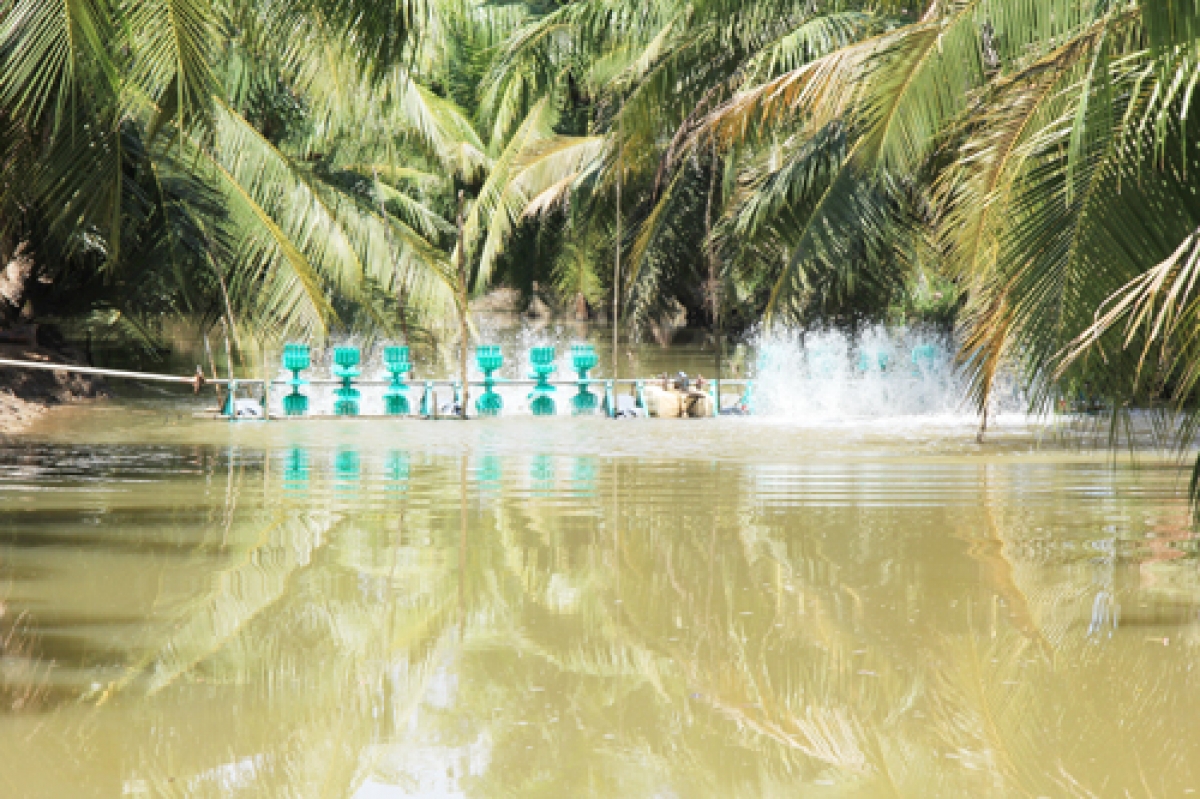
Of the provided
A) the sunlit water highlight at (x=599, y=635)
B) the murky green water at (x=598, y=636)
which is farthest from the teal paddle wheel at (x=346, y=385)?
the murky green water at (x=598, y=636)

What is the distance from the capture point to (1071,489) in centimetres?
1040

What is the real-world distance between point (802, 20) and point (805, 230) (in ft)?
10.0

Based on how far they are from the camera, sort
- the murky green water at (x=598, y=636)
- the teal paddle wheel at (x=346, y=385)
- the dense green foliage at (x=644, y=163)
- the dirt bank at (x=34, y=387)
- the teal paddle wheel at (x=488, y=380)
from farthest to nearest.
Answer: the teal paddle wheel at (x=488, y=380)
the teal paddle wheel at (x=346, y=385)
the dirt bank at (x=34, y=387)
the dense green foliage at (x=644, y=163)
the murky green water at (x=598, y=636)

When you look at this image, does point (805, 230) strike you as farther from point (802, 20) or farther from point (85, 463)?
point (85, 463)

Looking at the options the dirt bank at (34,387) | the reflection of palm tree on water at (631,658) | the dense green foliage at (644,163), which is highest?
the dense green foliage at (644,163)

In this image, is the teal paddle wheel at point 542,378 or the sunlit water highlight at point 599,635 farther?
the teal paddle wheel at point 542,378

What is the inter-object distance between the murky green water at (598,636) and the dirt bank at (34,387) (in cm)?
508

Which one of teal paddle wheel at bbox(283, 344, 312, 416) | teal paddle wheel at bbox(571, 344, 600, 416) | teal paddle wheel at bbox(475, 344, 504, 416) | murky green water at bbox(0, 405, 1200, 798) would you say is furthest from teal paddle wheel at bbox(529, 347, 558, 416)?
murky green water at bbox(0, 405, 1200, 798)

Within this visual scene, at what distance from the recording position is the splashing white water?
18.1 meters

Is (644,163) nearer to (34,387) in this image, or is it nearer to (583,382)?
(583,382)

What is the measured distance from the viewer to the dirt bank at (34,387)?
1600 centimetres

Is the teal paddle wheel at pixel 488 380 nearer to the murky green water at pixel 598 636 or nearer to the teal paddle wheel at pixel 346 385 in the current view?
the teal paddle wheel at pixel 346 385

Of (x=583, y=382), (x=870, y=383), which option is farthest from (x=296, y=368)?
(x=870, y=383)

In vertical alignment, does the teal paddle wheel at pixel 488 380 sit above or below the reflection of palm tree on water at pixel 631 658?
above
